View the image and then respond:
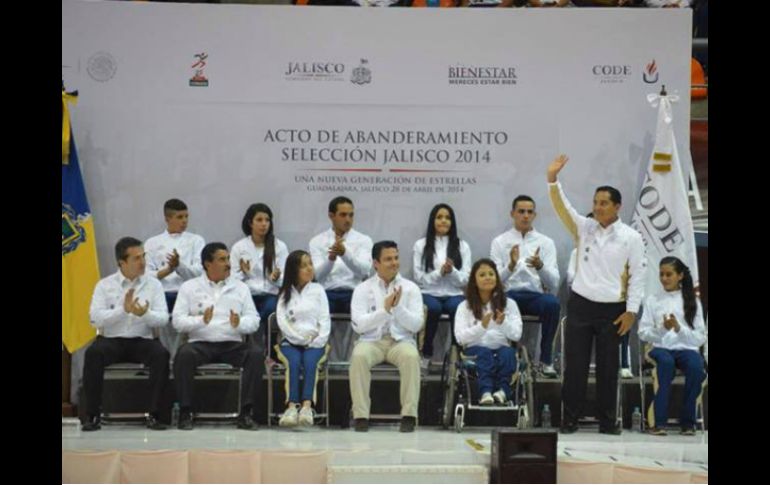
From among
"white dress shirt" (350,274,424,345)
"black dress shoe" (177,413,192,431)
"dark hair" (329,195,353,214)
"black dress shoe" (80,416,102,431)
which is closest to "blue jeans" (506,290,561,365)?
"white dress shirt" (350,274,424,345)

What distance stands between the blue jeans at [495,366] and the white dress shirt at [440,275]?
1.57 feet

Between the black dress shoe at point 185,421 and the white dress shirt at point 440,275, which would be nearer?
the black dress shoe at point 185,421

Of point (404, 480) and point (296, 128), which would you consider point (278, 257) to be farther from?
point (404, 480)

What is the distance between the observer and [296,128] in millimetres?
8148

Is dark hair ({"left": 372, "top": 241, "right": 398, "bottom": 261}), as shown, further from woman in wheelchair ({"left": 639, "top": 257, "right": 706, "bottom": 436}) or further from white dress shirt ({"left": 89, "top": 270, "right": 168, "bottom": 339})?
woman in wheelchair ({"left": 639, "top": 257, "right": 706, "bottom": 436})

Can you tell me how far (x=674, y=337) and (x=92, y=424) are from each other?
12.5 feet

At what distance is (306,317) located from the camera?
312 inches

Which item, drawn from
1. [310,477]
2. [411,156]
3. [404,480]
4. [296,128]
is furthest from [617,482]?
[296,128]

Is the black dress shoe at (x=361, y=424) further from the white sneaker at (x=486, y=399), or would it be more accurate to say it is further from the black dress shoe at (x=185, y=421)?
the black dress shoe at (x=185, y=421)

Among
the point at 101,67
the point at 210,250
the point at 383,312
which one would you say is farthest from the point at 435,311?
the point at 101,67

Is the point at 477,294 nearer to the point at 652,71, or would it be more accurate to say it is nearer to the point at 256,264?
the point at 256,264

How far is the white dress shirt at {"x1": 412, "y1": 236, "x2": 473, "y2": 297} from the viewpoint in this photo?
810 centimetres

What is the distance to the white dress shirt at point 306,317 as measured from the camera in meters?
7.88

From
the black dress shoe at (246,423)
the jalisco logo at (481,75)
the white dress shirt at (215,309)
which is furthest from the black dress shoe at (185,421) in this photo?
the jalisco logo at (481,75)
